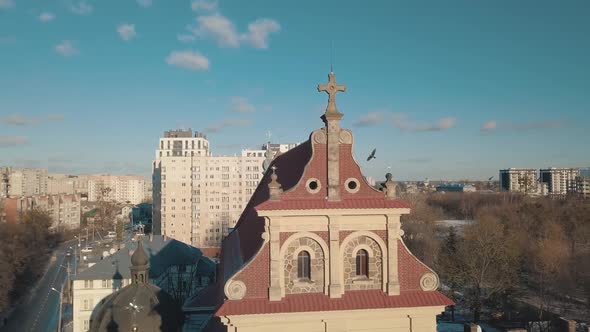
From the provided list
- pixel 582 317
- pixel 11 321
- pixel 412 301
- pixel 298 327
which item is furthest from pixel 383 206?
pixel 11 321

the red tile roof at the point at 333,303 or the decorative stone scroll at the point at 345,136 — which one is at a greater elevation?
the decorative stone scroll at the point at 345,136

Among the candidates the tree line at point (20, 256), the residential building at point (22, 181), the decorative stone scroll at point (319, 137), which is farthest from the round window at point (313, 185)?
the residential building at point (22, 181)

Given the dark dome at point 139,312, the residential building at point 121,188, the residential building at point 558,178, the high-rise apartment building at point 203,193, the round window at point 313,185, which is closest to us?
the round window at point 313,185

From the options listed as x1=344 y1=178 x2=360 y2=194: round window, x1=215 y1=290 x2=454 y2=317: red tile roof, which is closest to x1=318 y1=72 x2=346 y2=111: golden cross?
x1=344 y1=178 x2=360 y2=194: round window

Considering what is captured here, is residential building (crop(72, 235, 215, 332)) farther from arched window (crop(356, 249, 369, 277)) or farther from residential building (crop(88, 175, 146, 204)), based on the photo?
residential building (crop(88, 175, 146, 204))

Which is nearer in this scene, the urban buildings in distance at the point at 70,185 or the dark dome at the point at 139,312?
the dark dome at the point at 139,312

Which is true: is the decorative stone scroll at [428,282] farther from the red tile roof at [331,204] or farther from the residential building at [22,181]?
the residential building at [22,181]
